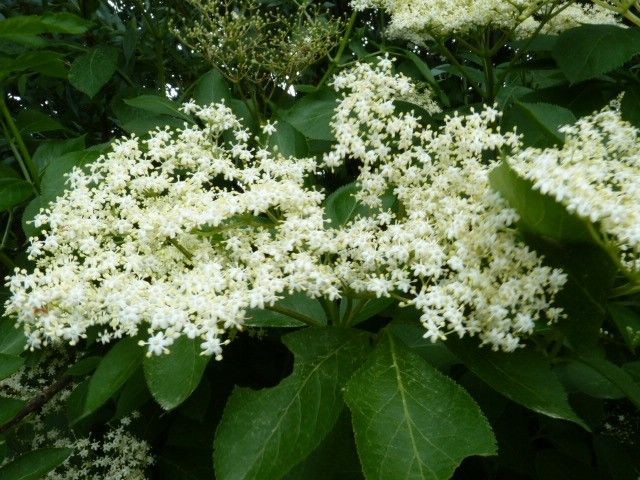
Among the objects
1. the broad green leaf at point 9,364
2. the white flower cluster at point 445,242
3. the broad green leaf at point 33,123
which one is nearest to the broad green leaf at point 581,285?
the white flower cluster at point 445,242

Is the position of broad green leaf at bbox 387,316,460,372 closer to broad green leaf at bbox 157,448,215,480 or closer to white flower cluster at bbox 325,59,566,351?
white flower cluster at bbox 325,59,566,351

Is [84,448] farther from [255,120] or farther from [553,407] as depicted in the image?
[553,407]

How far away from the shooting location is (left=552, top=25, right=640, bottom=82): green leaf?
85.7 inches

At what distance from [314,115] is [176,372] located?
1094mm

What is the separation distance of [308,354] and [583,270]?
1.85ft

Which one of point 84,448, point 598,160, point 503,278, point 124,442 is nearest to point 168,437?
point 124,442

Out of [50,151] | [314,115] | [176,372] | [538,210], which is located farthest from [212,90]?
[538,210]

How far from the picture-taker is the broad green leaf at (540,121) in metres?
1.57

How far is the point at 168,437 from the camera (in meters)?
2.10

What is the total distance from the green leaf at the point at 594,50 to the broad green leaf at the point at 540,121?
347 millimetres

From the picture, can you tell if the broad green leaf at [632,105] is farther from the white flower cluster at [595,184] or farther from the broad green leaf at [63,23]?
the broad green leaf at [63,23]

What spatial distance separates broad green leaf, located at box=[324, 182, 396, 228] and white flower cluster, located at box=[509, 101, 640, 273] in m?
0.45

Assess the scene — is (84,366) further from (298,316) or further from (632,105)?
(632,105)

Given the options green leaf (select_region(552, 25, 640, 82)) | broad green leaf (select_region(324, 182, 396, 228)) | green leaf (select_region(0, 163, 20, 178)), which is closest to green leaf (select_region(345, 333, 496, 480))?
broad green leaf (select_region(324, 182, 396, 228))
